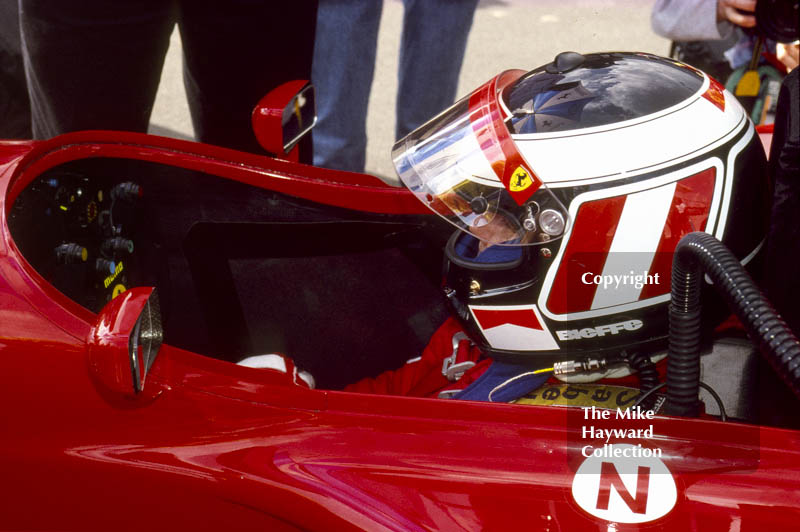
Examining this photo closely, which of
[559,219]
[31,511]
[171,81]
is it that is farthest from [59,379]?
[171,81]

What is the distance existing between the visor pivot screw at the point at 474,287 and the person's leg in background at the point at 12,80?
5.90 ft

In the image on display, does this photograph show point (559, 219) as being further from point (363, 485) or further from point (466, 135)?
point (363, 485)

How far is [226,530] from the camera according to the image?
1293mm

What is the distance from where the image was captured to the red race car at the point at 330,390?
3.81ft

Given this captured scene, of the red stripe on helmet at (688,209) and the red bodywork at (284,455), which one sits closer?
the red bodywork at (284,455)

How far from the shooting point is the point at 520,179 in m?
1.42

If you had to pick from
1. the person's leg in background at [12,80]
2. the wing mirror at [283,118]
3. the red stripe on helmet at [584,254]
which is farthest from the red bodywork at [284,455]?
the person's leg in background at [12,80]

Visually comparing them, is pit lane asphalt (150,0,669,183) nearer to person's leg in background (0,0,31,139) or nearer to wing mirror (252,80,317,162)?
person's leg in background (0,0,31,139)

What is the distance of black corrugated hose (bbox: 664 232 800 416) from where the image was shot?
105 cm

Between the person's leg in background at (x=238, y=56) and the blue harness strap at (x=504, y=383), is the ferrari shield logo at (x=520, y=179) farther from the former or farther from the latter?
the person's leg in background at (x=238, y=56)

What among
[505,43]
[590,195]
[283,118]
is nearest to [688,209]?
[590,195]

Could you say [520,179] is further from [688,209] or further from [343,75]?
[343,75]

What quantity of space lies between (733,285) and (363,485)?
0.57 metres

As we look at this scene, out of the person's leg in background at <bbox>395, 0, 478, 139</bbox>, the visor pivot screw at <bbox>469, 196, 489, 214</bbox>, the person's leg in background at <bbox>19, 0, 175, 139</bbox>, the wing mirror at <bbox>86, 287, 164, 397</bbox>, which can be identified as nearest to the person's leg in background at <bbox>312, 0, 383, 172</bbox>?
the person's leg in background at <bbox>395, 0, 478, 139</bbox>
